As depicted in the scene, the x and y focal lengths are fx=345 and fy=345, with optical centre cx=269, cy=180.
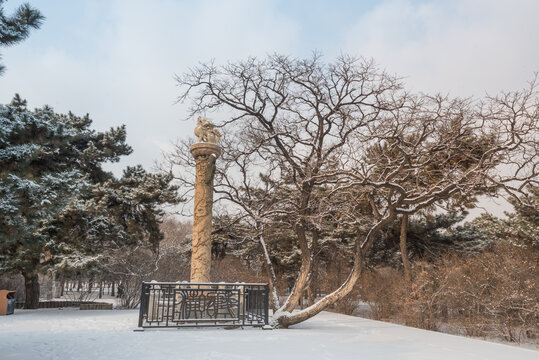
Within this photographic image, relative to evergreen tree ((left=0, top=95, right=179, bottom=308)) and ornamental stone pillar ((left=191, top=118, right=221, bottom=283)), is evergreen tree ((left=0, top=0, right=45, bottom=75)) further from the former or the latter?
ornamental stone pillar ((left=191, top=118, right=221, bottom=283))

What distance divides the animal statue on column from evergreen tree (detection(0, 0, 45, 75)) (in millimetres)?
7371

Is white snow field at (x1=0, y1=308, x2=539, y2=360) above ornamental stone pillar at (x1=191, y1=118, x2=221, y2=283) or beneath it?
beneath

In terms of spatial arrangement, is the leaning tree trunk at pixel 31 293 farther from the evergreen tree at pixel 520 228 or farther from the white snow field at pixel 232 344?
the evergreen tree at pixel 520 228

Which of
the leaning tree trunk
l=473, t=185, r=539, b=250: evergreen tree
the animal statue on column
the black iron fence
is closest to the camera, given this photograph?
the black iron fence

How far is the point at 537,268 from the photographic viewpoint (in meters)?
10.6


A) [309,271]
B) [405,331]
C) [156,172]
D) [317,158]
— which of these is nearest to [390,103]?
[317,158]

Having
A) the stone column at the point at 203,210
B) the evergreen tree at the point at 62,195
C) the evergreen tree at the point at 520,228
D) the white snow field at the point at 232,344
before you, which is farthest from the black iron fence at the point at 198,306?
the evergreen tree at the point at 520,228

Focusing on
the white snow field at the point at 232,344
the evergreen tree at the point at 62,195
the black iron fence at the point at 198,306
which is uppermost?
the evergreen tree at the point at 62,195

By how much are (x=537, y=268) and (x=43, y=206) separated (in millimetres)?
12978

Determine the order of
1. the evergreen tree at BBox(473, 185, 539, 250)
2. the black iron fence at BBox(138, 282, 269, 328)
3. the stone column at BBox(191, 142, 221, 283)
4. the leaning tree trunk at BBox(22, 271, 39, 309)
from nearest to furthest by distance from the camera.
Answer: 1. the black iron fence at BBox(138, 282, 269, 328)
2. the stone column at BBox(191, 142, 221, 283)
3. the evergreen tree at BBox(473, 185, 539, 250)
4. the leaning tree trunk at BBox(22, 271, 39, 309)

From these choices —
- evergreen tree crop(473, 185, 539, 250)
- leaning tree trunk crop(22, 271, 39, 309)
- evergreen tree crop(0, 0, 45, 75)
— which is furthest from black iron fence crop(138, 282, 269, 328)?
evergreen tree crop(473, 185, 539, 250)

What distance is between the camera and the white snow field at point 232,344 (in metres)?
5.77

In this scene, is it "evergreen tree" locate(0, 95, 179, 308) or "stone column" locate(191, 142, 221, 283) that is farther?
"stone column" locate(191, 142, 221, 283)

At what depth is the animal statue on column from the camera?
11.6 metres
